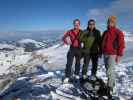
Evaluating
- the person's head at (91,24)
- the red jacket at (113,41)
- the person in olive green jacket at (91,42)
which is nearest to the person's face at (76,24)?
the person in olive green jacket at (91,42)

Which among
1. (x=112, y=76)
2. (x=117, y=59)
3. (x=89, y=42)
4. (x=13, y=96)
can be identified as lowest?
(x=13, y=96)

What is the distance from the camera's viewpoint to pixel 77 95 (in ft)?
34.9

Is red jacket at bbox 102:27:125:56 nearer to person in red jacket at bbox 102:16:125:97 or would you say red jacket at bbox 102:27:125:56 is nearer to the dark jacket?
person in red jacket at bbox 102:16:125:97

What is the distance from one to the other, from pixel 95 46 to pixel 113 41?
127 centimetres

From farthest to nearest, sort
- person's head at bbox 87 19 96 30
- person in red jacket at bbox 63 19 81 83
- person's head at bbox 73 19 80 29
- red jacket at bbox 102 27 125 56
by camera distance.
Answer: person in red jacket at bbox 63 19 81 83, person's head at bbox 73 19 80 29, person's head at bbox 87 19 96 30, red jacket at bbox 102 27 125 56

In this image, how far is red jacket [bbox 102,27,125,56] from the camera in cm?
1013

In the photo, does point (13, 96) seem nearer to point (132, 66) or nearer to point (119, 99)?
point (119, 99)

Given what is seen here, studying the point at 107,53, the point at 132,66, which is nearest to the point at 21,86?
the point at 107,53

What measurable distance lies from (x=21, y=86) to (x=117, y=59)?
613cm

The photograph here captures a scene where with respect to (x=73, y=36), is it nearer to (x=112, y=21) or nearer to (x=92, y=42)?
(x=92, y=42)

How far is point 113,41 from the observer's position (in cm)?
1034

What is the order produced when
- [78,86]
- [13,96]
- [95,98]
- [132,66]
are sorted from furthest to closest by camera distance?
[132,66] → [13,96] → [78,86] → [95,98]

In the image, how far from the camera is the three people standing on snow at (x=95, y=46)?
1029 centimetres

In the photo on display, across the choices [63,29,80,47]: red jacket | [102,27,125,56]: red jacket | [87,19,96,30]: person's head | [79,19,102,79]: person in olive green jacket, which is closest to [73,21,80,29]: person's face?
[63,29,80,47]: red jacket
